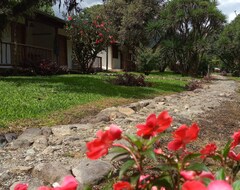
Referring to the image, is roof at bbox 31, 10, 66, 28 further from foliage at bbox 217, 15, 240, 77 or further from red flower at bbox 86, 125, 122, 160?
foliage at bbox 217, 15, 240, 77

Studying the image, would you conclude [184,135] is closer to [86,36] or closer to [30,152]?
[30,152]

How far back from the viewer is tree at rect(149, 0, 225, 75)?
83.8 feet

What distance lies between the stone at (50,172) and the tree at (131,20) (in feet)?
84.6

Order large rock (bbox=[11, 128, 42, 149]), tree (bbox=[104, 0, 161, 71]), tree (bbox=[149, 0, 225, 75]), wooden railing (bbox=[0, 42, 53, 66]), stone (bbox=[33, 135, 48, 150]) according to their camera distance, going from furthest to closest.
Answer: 1. tree (bbox=[104, 0, 161, 71])
2. tree (bbox=[149, 0, 225, 75])
3. wooden railing (bbox=[0, 42, 53, 66])
4. large rock (bbox=[11, 128, 42, 149])
5. stone (bbox=[33, 135, 48, 150])

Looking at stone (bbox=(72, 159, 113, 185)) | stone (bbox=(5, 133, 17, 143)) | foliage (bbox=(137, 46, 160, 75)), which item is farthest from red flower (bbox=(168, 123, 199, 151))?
foliage (bbox=(137, 46, 160, 75))

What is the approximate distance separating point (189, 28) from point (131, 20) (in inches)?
199

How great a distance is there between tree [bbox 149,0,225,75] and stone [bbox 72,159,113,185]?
930 inches

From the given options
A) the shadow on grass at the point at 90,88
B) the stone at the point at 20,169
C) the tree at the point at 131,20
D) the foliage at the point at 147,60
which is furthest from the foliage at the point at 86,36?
the stone at the point at 20,169

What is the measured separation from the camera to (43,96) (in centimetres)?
721

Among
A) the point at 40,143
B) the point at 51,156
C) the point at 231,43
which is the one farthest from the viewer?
the point at 231,43

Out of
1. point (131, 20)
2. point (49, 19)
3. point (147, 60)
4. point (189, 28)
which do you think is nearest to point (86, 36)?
point (49, 19)

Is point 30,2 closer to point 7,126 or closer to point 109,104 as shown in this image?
point 109,104

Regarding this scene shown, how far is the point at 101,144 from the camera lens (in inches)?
33.2

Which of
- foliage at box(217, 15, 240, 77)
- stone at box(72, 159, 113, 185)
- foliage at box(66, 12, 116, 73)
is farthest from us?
foliage at box(217, 15, 240, 77)
